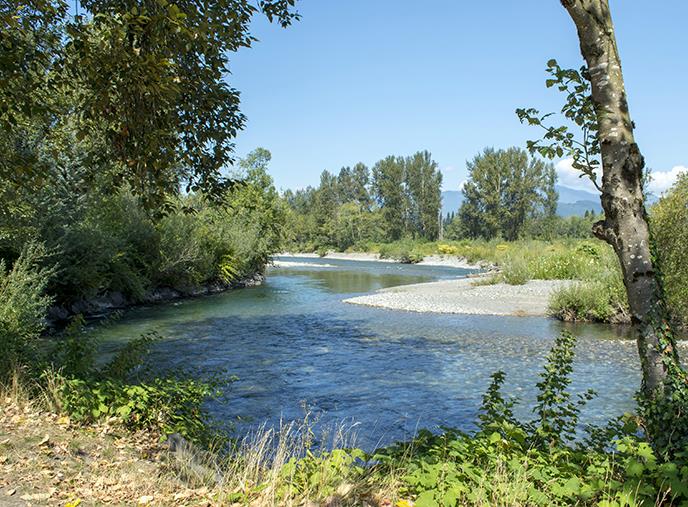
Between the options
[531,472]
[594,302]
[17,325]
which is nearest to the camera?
[531,472]

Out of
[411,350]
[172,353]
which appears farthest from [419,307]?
[172,353]

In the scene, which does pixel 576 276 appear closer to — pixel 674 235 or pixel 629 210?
pixel 674 235

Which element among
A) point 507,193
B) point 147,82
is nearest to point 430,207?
point 507,193

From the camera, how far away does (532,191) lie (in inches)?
3113

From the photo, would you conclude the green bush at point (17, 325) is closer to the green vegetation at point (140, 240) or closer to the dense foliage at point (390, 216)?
the green vegetation at point (140, 240)

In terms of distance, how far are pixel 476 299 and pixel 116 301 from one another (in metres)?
16.1

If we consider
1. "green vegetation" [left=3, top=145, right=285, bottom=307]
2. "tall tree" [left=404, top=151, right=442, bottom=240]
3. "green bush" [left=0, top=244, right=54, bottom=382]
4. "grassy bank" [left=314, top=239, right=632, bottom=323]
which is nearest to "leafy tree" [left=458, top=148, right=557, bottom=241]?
"tall tree" [left=404, top=151, right=442, bottom=240]

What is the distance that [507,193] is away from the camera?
3127 inches

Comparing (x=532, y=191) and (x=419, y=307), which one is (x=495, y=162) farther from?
(x=419, y=307)

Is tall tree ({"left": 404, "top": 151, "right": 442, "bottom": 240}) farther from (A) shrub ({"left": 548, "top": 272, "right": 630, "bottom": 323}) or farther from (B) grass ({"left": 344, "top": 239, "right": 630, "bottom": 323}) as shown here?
(A) shrub ({"left": 548, "top": 272, "right": 630, "bottom": 323})

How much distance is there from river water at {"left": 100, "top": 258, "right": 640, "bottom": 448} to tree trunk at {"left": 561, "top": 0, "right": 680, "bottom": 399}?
4319 mm

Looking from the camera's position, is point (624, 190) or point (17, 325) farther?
point (17, 325)

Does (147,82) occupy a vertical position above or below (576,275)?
above

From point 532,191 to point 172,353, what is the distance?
74.2 meters
